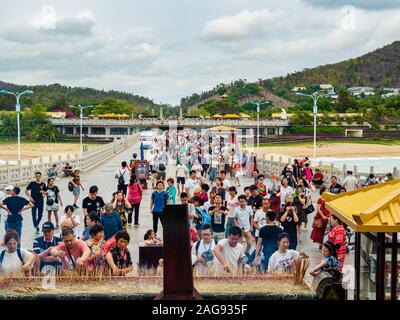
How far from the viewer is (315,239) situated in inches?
458

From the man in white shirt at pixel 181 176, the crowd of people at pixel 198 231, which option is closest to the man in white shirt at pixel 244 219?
the crowd of people at pixel 198 231

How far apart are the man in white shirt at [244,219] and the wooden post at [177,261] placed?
5303 millimetres

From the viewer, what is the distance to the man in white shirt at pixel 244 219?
396 inches

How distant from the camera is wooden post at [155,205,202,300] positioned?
4738 millimetres

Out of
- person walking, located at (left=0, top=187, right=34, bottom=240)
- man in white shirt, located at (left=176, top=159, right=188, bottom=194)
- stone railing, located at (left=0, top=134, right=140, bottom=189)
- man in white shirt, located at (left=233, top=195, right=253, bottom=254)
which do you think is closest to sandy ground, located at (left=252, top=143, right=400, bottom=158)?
stone railing, located at (left=0, top=134, right=140, bottom=189)

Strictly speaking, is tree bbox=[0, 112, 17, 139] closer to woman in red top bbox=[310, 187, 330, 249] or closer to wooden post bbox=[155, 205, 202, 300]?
woman in red top bbox=[310, 187, 330, 249]

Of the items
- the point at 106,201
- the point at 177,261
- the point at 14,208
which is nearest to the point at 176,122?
the point at 106,201

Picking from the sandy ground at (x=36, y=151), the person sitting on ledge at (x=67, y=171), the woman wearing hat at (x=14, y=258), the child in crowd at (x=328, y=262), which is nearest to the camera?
the child in crowd at (x=328, y=262)

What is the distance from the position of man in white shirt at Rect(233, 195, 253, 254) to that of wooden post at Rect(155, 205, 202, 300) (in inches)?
209

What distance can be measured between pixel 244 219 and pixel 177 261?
5.45m

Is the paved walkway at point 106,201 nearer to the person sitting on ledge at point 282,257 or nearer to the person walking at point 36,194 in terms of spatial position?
the person walking at point 36,194

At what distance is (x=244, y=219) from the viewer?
400 inches
